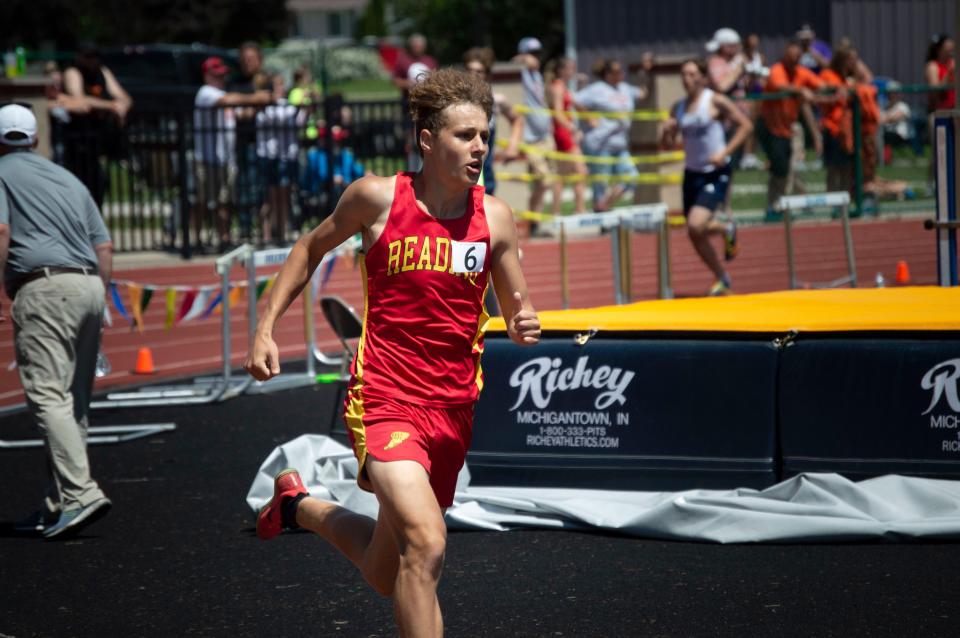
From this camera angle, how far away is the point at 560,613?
5.73 m

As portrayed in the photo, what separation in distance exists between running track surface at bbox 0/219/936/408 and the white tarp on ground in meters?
5.11

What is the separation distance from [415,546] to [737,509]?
269cm

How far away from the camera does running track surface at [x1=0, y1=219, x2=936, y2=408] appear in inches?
505

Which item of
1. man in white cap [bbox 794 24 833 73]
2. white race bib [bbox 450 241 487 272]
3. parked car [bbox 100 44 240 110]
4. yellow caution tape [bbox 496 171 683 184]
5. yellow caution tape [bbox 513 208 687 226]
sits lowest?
yellow caution tape [bbox 513 208 687 226]

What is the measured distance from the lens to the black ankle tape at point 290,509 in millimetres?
5355

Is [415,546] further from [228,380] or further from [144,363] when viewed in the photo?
[144,363]

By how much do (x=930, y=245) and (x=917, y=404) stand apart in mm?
11368

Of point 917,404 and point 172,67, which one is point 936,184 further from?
point 172,67

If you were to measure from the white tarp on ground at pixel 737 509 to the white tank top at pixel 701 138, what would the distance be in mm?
6815

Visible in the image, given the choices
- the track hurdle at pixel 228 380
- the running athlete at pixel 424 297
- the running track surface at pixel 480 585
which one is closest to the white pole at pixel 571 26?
the track hurdle at pixel 228 380

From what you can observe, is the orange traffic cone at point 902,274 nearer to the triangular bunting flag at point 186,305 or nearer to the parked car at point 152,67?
the triangular bunting flag at point 186,305

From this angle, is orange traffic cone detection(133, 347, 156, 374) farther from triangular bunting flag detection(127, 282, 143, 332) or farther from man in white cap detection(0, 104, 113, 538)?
man in white cap detection(0, 104, 113, 538)

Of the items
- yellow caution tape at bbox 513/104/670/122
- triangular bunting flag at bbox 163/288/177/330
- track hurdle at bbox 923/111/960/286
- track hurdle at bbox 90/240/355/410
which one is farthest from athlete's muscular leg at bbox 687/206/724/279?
yellow caution tape at bbox 513/104/670/122

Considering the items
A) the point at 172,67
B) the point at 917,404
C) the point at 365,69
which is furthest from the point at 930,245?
the point at 365,69
